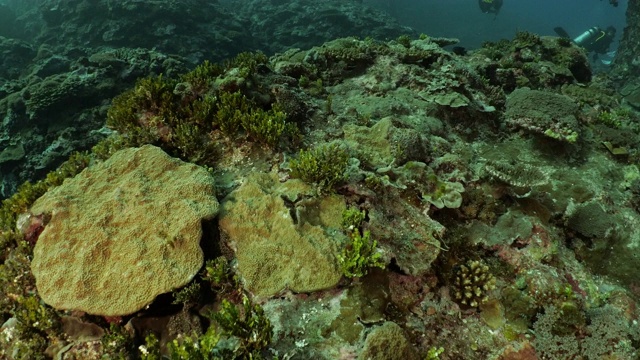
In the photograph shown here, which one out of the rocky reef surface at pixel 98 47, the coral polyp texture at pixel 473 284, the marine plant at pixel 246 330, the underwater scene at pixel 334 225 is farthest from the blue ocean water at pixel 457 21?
the marine plant at pixel 246 330

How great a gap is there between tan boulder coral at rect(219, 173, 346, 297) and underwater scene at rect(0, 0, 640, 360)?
3 cm

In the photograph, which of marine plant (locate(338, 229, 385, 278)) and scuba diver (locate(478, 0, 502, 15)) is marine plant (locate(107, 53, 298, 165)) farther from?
scuba diver (locate(478, 0, 502, 15))

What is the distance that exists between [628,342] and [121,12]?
32.1m

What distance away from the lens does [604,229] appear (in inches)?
248

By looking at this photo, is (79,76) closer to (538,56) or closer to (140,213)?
(140,213)

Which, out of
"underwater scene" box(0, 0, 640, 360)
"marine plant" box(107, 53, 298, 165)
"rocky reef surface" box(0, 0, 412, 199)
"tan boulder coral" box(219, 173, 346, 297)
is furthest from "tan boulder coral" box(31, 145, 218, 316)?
"rocky reef surface" box(0, 0, 412, 199)

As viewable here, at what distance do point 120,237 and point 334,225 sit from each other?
9.87 ft

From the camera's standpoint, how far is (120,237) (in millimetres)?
4543

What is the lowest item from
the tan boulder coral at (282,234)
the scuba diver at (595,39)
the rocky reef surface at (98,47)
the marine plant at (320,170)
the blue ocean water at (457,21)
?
the blue ocean water at (457,21)

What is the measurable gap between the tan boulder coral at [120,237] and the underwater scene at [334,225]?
0.02 meters

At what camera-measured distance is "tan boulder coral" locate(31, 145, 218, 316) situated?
13.7 feet

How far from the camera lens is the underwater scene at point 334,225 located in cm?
427

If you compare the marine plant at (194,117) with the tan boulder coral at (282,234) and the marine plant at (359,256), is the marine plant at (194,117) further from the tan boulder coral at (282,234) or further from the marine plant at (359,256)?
the marine plant at (359,256)

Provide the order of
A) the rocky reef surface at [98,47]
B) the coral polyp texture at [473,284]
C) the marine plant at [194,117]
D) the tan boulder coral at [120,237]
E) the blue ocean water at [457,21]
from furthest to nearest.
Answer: the blue ocean water at [457,21], the rocky reef surface at [98,47], the marine plant at [194,117], the coral polyp texture at [473,284], the tan boulder coral at [120,237]
